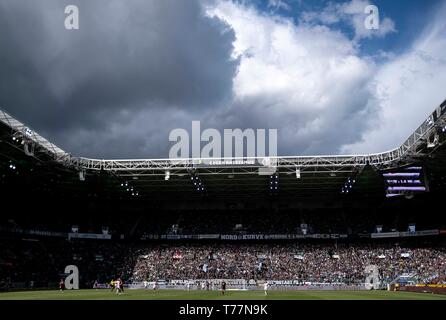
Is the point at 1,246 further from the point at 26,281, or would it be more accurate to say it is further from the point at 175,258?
the point at 175,258

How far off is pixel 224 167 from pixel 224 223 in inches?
770

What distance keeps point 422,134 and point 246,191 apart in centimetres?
3149

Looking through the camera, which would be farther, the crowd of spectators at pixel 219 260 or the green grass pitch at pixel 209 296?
the crowd of spectators at pixel 219 260

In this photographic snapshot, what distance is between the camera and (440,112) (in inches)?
1446

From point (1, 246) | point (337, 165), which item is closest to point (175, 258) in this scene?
point (1, 246)

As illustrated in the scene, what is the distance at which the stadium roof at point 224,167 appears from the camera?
42.9m

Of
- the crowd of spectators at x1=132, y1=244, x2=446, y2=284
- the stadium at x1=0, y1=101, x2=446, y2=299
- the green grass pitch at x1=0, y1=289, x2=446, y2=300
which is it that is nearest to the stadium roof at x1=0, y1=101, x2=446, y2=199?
the stadium at x1=0, y1=101, x2=446, y2=299

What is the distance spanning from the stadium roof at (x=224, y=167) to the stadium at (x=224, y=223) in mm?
184

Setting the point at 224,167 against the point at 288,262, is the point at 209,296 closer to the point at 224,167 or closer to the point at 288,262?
the point at 224,167

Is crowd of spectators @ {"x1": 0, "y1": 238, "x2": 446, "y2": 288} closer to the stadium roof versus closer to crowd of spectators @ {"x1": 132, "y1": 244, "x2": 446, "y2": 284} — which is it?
crowd of spectators @ {"x1": 132, "y1": 244, "x2": 446, "y2": 284}

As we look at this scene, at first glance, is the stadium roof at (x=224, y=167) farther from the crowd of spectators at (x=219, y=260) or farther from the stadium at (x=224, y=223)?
the crowd of spectators at (x=219, y=260)

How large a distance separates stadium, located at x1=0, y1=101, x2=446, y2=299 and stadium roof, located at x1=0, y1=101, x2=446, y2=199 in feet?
0.60

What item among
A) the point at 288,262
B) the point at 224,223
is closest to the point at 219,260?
the point at 224,223

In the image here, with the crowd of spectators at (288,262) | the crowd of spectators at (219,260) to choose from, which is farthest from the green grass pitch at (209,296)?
the crowd of spectators at (288,262)
